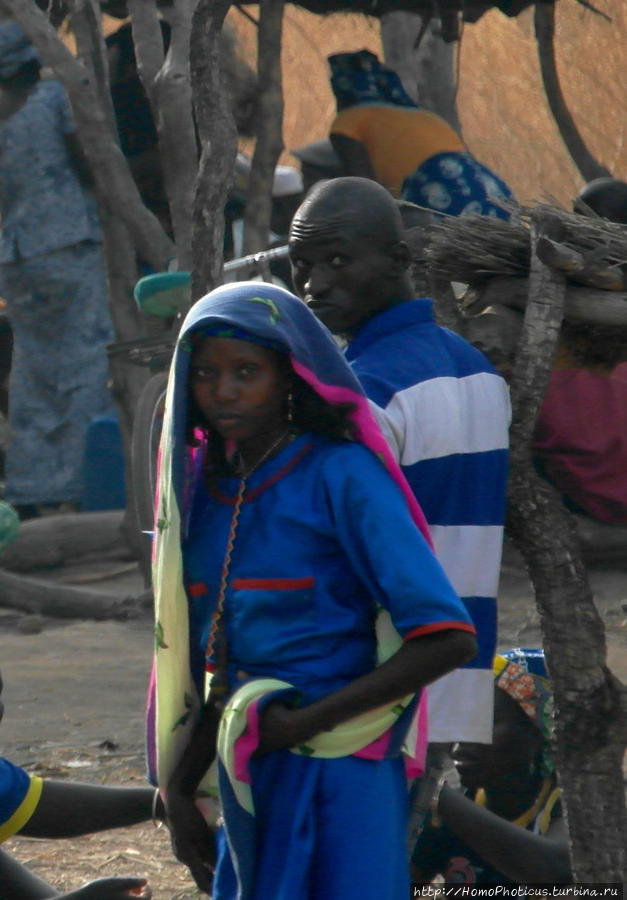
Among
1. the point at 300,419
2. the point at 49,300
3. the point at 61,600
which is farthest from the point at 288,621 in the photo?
the point at 49,300

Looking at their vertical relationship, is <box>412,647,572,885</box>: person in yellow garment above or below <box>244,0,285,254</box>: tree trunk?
below

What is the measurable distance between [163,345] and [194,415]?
466 cm

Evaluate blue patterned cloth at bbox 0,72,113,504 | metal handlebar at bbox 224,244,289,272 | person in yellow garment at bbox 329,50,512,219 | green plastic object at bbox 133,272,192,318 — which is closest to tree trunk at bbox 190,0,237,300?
metal handlebar at bbox 224,244,289,272

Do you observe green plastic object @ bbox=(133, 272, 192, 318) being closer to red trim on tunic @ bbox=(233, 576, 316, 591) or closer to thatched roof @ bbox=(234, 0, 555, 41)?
thatched roof @ bbox=(234, 0, 555, 41)

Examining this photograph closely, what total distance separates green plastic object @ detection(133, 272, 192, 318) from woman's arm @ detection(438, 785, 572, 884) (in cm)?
388

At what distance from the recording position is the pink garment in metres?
3.07

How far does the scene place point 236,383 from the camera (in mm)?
2162

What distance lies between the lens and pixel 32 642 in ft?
22.5

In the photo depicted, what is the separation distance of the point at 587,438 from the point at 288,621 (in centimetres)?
118

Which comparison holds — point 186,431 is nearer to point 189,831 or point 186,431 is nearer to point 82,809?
point 189,831

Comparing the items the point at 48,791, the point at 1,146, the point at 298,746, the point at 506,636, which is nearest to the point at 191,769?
the point at 298,746

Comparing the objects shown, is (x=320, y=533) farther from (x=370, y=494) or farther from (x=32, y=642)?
(x=32, y=642)

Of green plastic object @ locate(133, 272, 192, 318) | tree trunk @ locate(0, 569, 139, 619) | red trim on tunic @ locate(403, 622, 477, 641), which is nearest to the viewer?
red trim on tunic @ locate(403, 622, 477, 641)

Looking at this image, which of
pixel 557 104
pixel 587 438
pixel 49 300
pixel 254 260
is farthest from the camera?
pixel 557 104
